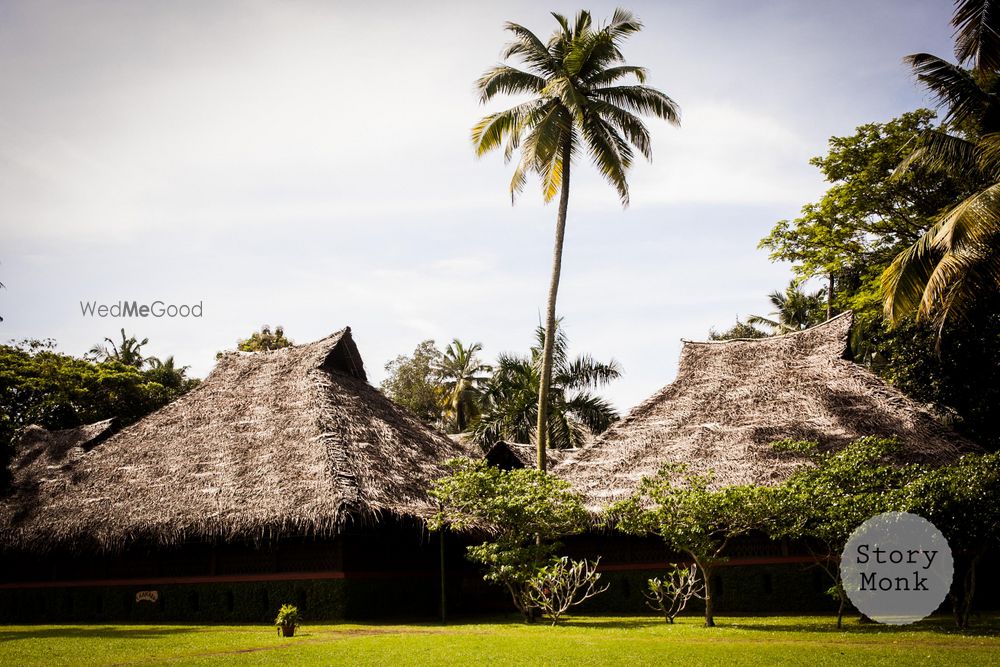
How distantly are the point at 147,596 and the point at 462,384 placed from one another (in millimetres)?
22820

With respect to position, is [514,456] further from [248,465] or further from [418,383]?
[418,383]

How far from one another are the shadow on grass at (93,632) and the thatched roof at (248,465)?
198cm

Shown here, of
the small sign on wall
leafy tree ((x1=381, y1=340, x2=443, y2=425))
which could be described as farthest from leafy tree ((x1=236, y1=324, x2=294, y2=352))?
the small sign on wall

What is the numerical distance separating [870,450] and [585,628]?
6.14 metres

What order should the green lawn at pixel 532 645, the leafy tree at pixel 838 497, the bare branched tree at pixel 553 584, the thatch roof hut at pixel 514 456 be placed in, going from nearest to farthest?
the green lawn at pixel 532 645 → the leafy tree at pixel 838 497 → the bare branched tree at pixel 553 584 → the thatch roof hut at pixel 514 456

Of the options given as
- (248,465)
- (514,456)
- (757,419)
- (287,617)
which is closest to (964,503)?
(757,419)

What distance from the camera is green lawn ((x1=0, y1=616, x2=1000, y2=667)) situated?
34.1ft

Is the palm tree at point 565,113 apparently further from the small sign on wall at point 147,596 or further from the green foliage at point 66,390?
the green foliage at point 66,390

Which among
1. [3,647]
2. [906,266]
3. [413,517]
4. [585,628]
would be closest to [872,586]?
[585,628]

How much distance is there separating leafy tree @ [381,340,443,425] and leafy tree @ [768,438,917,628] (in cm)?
2894

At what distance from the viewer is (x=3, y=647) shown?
43.8 ft

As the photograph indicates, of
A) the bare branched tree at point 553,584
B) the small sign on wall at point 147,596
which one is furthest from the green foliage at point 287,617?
the small sign on wall at point 147,596

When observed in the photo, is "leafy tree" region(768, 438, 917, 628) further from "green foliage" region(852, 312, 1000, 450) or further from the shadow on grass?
the shadow on grass

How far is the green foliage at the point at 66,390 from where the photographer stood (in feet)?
105
